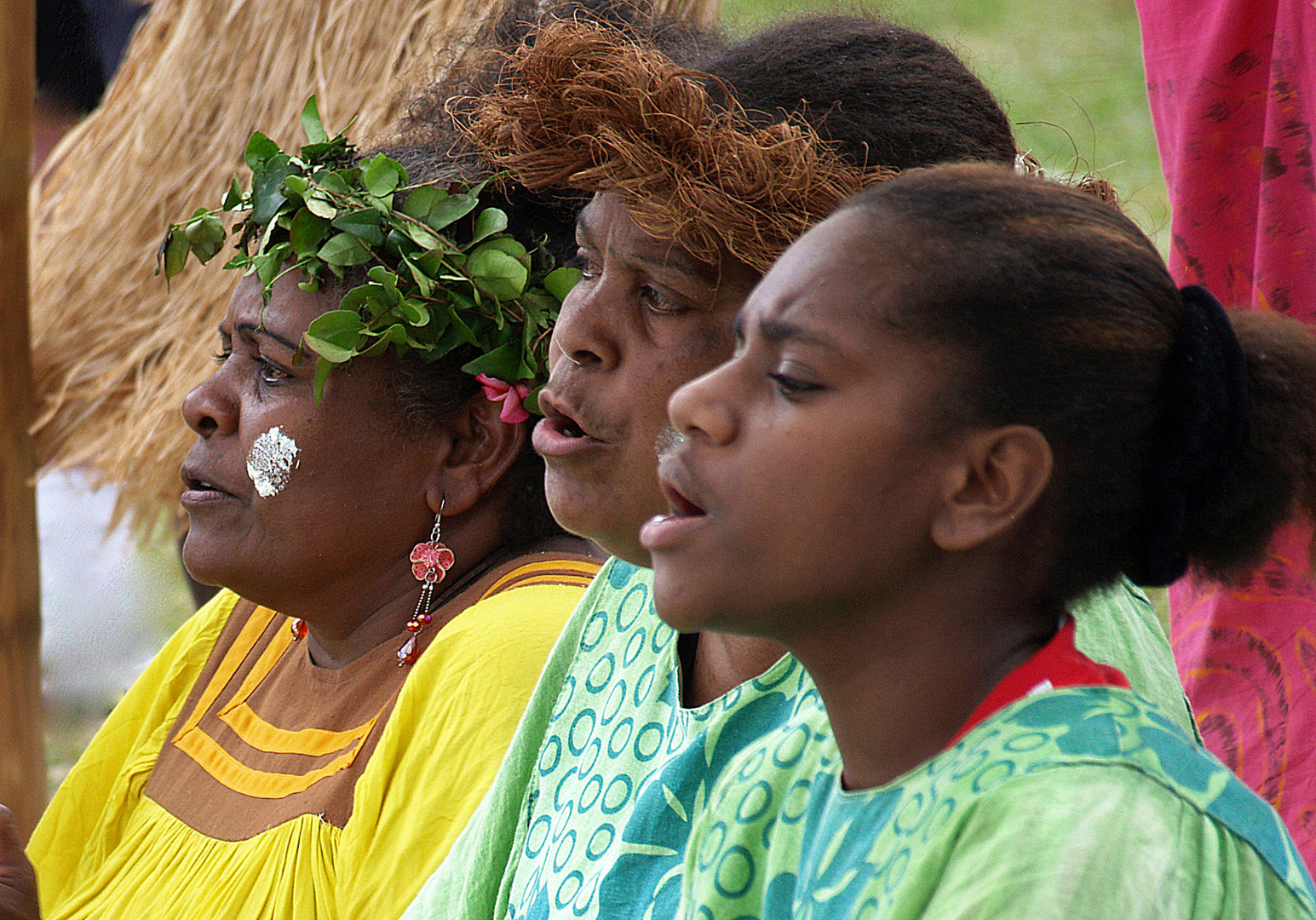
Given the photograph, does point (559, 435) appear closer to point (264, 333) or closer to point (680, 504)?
point (680, 504)

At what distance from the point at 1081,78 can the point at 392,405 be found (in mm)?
4961

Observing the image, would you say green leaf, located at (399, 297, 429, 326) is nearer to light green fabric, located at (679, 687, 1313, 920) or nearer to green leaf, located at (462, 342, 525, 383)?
green leaf, located at (462, 342, 525, 383)

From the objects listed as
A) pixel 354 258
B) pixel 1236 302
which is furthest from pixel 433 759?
pixel 1236 302

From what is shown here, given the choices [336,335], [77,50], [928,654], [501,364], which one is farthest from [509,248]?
[77,50]

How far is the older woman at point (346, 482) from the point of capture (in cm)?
208

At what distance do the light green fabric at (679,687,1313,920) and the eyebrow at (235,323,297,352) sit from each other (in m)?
1.31

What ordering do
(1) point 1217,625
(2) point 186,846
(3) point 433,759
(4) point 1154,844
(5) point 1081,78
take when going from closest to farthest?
(4) point 1154,844, (3) point 433,759, (1) point 1217,625, (2) point 186,846, (5) point 1081,78

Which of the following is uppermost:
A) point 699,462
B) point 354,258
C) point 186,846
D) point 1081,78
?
point 699,462


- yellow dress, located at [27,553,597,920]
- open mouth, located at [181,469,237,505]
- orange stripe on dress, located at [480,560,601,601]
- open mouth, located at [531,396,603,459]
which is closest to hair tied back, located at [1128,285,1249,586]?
open mouth, located at [531,396,603,459]

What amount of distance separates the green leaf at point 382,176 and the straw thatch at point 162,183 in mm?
894

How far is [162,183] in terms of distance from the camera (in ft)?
11.5

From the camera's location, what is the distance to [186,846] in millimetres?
2162

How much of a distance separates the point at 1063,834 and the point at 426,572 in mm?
1409

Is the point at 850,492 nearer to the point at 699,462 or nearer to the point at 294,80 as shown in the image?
the point at 699,462
